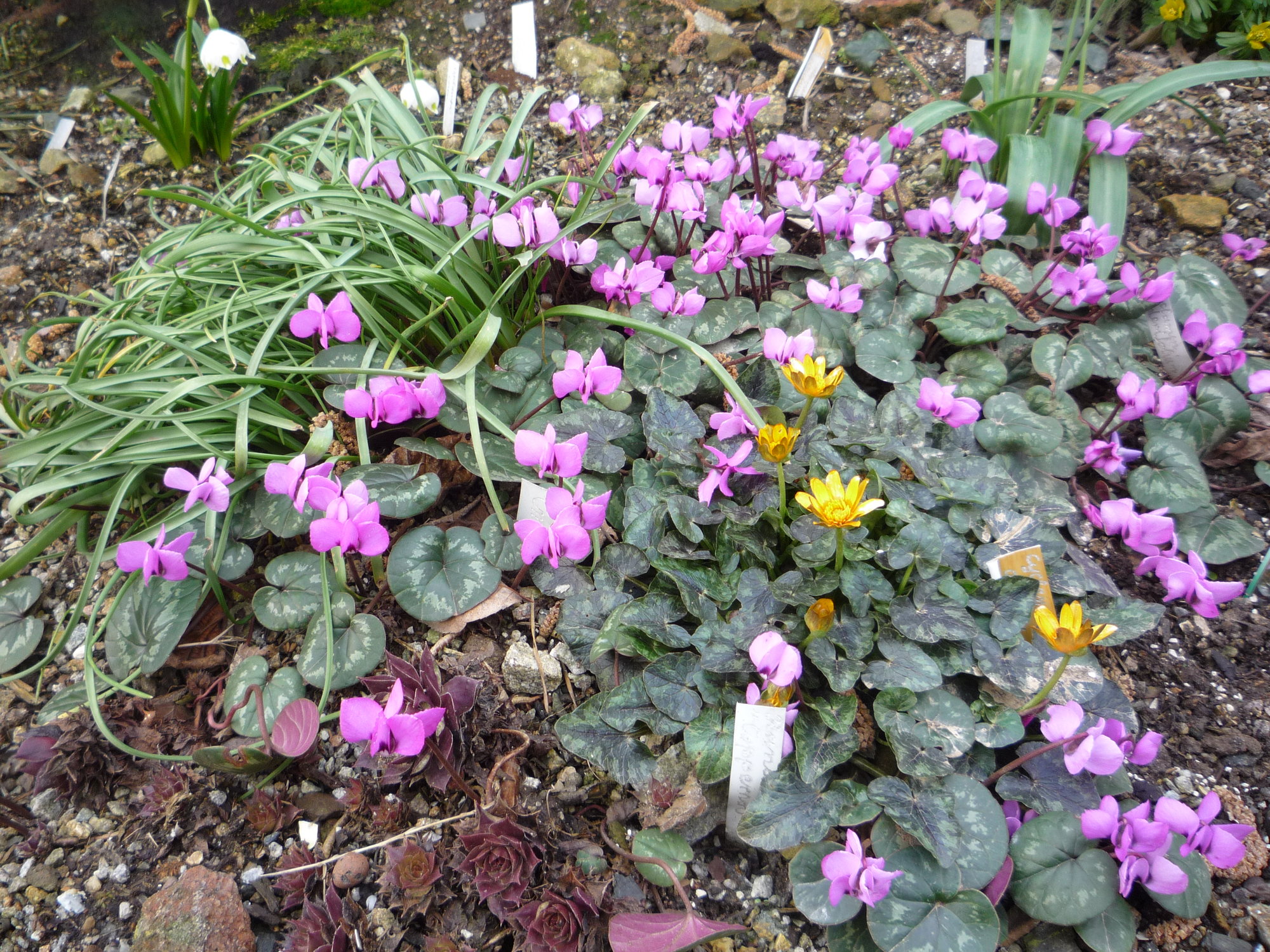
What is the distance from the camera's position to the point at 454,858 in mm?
1243

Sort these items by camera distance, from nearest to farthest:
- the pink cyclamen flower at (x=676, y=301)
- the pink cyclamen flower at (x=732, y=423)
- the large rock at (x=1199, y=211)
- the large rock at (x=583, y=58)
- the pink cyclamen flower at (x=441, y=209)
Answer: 1. the pink cyclamen flower at (x=732, y=423)
2. the pink cyclamen flower at (x=676, y=301)
3. the pink cyclamen flower at (x=441, y=209)
4. the large rock at (x=1199, y=211)
5. the large rock at (x=583, y=58)

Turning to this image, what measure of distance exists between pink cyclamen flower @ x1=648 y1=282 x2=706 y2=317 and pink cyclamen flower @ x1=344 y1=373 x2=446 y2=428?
0.49 m

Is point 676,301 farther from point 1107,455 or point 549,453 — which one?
point 1107,455

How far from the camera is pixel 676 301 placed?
1.68 m

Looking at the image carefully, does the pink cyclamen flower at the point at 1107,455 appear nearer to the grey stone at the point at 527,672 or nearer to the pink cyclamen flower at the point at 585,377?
the pink cyclamen flower at the point at 585,377

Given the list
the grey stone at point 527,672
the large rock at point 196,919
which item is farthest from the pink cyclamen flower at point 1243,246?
the large rock at point 196,919

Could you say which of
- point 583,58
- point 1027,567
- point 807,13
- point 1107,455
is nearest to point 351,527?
point 1027,567

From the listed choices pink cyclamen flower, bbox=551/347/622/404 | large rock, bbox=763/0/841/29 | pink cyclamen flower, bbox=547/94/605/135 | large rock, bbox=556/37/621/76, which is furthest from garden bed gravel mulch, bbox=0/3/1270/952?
large rock, bbox=556/37/621/76

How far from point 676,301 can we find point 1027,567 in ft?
2.91

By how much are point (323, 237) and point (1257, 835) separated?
2280mm

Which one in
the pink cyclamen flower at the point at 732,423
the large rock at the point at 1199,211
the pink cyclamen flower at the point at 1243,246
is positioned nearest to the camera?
the pink cyclamen flower at the point at 732,423

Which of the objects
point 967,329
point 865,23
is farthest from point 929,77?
point 967,329

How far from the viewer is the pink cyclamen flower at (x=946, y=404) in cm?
149

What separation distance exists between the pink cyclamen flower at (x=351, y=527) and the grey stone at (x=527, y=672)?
37 cm
